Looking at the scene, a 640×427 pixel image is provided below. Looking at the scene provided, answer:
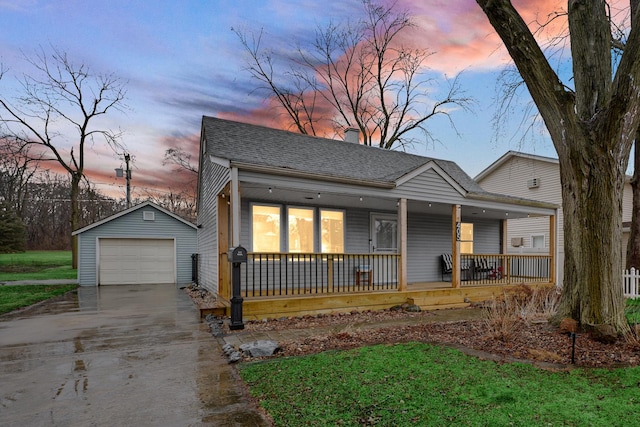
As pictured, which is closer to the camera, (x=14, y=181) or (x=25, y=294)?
(x=25, y=294)

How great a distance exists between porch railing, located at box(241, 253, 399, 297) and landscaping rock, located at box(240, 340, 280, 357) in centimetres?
256

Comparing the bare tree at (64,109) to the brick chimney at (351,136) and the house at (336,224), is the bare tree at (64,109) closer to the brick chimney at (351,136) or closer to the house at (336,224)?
the house at (336,224)

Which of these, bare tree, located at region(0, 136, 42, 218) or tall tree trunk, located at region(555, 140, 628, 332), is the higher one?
bare tree, located at region(0, 136, 42, 218)

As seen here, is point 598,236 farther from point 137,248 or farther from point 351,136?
point 137,248

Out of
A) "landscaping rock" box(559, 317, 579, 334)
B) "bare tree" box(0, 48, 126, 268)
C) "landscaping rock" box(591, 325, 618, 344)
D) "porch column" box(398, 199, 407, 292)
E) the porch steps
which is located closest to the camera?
"landscaping rock" box(591, 325, 618, 344)

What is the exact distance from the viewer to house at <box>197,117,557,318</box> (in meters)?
7.48

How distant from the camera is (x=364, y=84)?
22.8 meters

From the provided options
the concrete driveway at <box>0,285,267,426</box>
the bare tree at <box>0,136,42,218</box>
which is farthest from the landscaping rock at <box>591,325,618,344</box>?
the bare tree at <box>0,136,42,218</box>

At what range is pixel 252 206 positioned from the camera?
29.4 feet

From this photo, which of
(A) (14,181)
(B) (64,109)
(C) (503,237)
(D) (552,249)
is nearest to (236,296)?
(D) (552,249)

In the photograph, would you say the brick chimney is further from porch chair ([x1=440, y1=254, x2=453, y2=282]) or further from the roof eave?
the roof eave

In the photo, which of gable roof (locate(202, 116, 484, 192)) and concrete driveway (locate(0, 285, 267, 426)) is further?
gable roof (locate(202, 116, 484, 192))

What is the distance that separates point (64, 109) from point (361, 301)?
848 inches

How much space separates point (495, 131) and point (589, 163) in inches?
167
